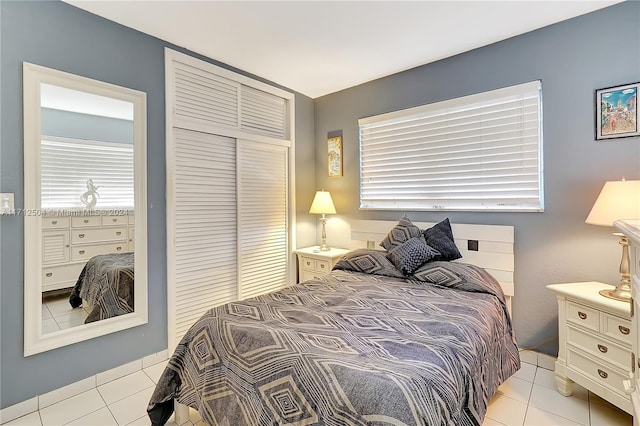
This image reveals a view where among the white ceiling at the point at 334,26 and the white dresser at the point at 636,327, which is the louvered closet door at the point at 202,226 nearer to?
the white ceiling at the point at 334,26

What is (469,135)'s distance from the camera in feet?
9.19

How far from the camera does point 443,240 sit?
2701mm

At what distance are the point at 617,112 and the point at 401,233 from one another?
171 cm

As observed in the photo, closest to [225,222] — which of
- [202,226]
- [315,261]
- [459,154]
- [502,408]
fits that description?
[202,226]

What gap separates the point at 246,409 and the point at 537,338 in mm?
2320

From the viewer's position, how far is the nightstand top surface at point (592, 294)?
176 cm

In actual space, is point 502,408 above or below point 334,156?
below

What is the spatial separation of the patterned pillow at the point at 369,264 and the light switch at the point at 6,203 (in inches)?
92.8

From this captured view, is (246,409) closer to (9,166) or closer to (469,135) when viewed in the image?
(9,166)

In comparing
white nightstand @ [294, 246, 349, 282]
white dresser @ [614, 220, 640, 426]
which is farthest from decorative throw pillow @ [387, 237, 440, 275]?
white dresser @ [614, 220, 640, 426]

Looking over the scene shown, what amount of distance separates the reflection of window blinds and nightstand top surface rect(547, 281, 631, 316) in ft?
10.2

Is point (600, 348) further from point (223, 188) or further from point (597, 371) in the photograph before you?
point (223, 188)

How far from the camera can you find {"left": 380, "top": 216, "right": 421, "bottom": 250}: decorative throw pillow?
2845 mm

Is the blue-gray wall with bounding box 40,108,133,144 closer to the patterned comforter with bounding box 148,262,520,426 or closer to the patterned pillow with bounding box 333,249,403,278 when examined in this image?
the patterned comforter with bounding box 148,262,520,426
